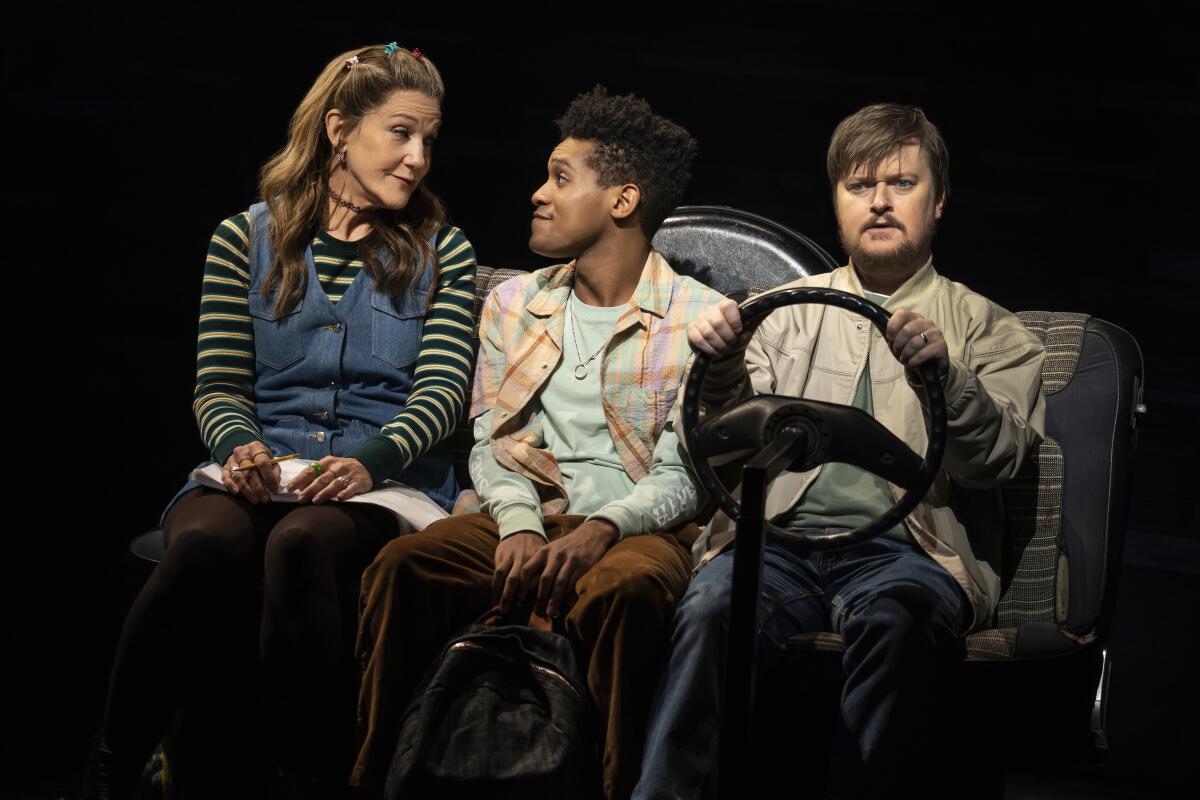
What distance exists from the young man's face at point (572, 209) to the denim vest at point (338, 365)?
0.92 ft

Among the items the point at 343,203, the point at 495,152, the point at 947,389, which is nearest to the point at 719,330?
the point at 947,389

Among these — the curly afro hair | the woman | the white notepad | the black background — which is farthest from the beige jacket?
the black background

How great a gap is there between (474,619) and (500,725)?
26cm

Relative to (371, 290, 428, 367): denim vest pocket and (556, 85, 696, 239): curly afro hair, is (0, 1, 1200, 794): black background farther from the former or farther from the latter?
(371, 290, 428, 367): denim vest pocket

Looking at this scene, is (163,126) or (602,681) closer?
(602,681)

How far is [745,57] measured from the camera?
146 inches

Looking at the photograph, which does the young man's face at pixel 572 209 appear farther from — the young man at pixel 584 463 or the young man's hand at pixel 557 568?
the young man's hand at pixel 557 568

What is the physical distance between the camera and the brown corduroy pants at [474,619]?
7.33 feet

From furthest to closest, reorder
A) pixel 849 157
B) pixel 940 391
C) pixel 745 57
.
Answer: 1. pixel 745 57
2. pixel 849 157
3. pixel 940 391

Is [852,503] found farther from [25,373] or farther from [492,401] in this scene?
[25,373]

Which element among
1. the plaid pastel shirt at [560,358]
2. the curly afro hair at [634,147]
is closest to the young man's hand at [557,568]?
the plaid pastel shirt at [560,358]

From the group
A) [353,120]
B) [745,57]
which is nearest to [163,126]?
[353,120]

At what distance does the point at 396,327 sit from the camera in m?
2.82

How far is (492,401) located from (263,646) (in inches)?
25.1
